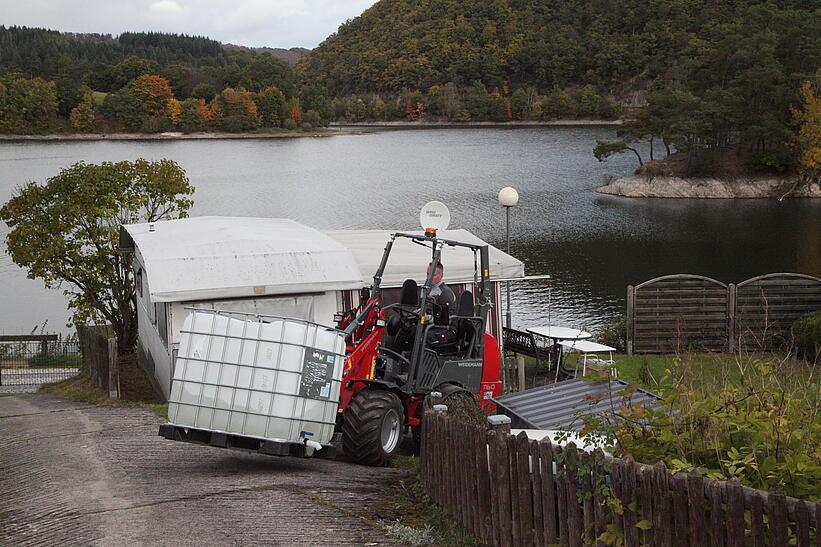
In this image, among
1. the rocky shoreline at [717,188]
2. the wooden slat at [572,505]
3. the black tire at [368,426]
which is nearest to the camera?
the wooden slat at [572,505]

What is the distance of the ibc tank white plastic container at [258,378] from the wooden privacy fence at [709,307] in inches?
469

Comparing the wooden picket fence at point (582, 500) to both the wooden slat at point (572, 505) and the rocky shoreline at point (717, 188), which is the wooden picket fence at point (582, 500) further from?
the rocky shoreline at point (717, 188)

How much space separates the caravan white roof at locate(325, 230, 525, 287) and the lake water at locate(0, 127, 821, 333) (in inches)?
385

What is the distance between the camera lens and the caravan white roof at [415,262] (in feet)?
49.1

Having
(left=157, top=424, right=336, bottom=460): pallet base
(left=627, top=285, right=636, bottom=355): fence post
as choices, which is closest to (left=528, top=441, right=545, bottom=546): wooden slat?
(left=157, top=424, right=336, bottom=460): pallet base

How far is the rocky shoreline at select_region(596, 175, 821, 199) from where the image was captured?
58.2m

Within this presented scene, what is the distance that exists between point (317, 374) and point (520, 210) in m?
44.5

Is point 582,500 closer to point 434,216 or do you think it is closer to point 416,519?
point 416,519

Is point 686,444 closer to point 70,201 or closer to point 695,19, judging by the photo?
point 70,201

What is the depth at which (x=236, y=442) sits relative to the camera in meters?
8.80

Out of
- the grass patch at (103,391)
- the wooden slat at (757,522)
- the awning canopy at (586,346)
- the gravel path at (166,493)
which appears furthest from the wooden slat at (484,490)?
the awning canopy at (586,346)

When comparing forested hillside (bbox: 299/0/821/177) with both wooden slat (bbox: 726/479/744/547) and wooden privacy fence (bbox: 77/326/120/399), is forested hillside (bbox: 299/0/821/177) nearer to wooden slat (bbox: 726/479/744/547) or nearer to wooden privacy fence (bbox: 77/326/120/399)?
wooden privacy fence (bbox: 77/326/120/399)

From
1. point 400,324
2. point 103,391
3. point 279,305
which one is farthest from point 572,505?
point 103,391

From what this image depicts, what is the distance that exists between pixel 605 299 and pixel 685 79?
163ft
